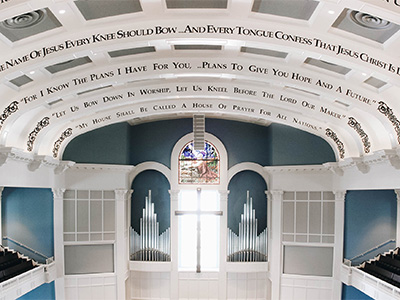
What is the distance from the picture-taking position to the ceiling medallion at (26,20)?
6.96m

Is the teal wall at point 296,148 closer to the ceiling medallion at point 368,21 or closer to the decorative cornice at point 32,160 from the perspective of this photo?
A: the decorative cornice at point 32,160

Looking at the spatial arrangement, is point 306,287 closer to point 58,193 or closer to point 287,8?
point 58,193

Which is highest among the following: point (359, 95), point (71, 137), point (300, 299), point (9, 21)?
point (9, 21)

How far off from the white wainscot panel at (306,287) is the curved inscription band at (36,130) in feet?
34.7

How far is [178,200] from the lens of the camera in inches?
688

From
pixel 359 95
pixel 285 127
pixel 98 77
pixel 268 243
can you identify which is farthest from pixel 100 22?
pixel 268 243

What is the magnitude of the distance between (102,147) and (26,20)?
9318 mm

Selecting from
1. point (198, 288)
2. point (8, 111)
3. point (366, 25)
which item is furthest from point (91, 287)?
point (366, 25)

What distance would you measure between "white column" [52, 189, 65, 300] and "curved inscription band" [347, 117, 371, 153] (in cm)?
1056

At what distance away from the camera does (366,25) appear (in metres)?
7.18

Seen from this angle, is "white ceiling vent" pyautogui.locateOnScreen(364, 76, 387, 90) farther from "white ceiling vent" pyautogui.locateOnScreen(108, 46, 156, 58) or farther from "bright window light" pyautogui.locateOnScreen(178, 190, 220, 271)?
"bright window light" pyautogui.locateOnScreen(178, 190, 220, 271)

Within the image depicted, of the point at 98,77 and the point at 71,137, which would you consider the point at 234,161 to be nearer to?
the point at 71,137

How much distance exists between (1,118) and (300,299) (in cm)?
1252

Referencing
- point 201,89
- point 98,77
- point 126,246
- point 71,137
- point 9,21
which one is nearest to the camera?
point 9,21
